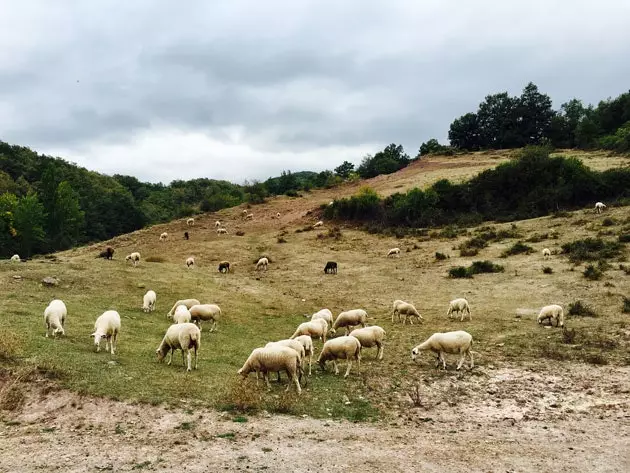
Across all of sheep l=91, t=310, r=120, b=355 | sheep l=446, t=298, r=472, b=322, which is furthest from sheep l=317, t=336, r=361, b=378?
sheep l=446, t=298, r=472, b=322

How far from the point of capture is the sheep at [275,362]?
12.0 meters

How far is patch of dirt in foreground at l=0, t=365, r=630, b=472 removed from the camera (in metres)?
8.41

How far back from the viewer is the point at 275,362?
12.1 m

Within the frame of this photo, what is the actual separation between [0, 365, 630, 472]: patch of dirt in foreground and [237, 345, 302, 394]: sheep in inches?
64.0

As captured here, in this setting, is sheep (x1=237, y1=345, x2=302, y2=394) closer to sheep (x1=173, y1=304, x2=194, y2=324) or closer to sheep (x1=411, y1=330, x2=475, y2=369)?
sheep (x1=411, y1=330, x2=475, y2=369)

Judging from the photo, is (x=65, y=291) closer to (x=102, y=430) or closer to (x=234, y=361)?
(x=234, y=361)

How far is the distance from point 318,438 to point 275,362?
289 centimetres

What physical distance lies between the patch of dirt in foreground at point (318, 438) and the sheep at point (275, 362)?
5.33 ft

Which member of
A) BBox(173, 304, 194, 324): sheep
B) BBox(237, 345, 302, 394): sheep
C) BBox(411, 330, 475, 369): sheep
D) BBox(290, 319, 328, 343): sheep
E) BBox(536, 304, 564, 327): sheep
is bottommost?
BBox(536, 304, 564, 327): sheep

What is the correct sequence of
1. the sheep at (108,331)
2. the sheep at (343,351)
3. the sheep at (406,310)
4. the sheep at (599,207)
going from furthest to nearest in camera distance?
the sheep at (599,207), the sheep at (406,310), the sheep at (108,331), the sheep at (343,351)

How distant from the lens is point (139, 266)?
32.6 meters

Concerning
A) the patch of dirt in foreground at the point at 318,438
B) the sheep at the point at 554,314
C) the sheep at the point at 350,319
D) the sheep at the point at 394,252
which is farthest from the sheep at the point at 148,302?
the sheep at the point at 394,252

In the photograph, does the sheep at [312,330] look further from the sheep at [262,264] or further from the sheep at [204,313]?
the sheep at [262,264]

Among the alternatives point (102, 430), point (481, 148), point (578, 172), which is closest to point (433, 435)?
point (102, 430)
